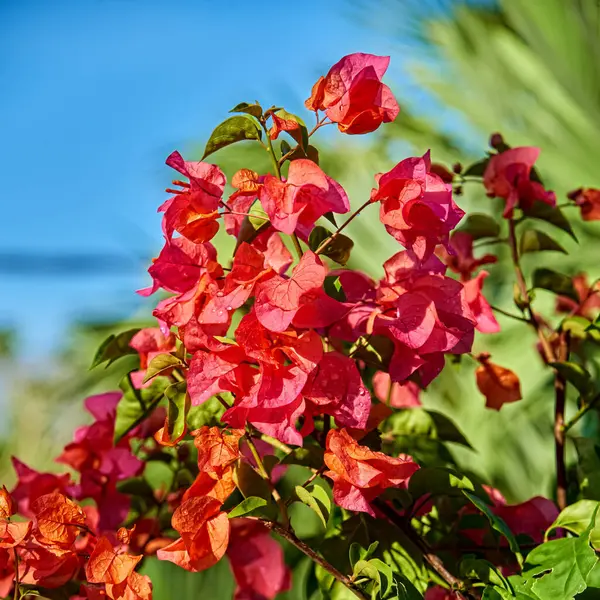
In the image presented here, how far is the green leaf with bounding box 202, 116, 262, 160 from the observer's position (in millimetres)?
434

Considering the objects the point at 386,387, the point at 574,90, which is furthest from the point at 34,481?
the point at 574,90

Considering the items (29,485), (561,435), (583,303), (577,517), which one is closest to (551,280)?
(583,303)

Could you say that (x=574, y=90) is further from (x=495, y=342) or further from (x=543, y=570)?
(x=543, y=570)

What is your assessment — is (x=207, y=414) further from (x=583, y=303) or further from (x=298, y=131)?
(x=583, y=303)

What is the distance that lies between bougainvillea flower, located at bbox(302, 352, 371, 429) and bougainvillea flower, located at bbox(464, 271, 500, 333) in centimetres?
17

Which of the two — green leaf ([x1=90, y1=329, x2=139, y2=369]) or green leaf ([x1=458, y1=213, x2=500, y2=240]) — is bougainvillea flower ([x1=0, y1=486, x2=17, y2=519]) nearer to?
green leaf ([x1=90, y1=329, x2=139, y2=369])

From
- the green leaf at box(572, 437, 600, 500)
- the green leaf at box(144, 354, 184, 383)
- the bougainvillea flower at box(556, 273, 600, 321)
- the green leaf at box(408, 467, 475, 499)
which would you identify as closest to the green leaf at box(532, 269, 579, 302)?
the bougainvillea flower at box(556, 273, 600, 321)

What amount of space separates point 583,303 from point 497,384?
127 mm

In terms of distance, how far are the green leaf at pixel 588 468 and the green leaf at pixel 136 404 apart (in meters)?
0.30

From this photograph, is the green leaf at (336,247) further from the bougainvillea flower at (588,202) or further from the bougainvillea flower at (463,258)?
the bougainvillea flower at (588,202)

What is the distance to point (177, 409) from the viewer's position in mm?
430

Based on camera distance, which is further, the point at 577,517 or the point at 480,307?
the point at 480,307

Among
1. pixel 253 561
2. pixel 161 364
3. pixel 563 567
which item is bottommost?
pixel 563 567

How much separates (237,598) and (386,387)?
0.67 feet
